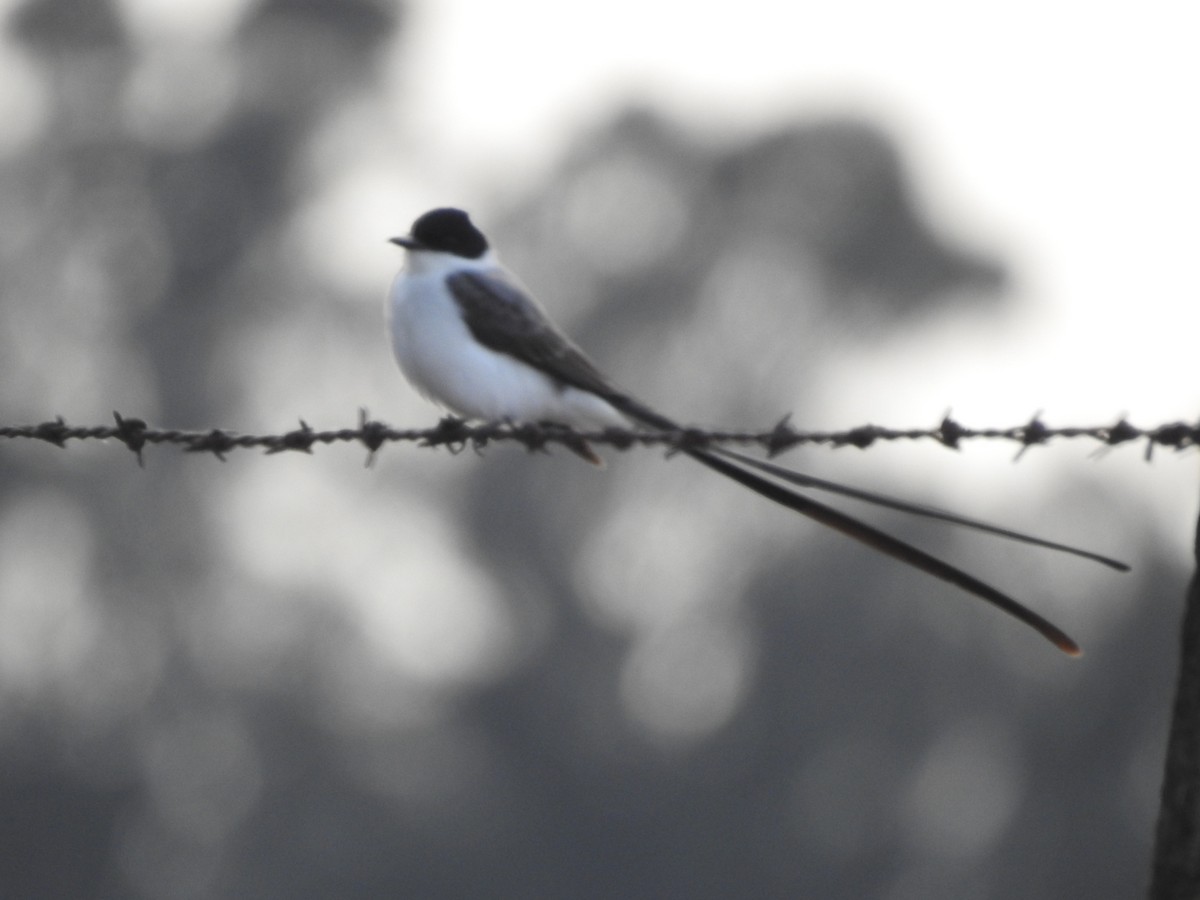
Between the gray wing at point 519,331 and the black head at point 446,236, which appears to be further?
the black head at point 446,236

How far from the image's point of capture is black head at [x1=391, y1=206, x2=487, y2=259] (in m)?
7.78

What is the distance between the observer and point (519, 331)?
736cm

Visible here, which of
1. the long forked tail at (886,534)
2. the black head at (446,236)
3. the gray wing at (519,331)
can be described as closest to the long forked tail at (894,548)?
the long forked tail at (886,534)

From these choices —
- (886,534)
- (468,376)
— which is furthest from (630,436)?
(468,376)

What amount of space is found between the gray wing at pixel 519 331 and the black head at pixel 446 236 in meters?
0.24

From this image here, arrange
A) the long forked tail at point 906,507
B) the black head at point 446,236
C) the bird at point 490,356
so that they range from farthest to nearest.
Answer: the black head at point 446,236, the bird at point 490,356, the long forked tail at point 906,507

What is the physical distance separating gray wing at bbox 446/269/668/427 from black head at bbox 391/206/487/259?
236 millimetres

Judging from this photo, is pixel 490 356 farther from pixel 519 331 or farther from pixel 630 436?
pixel 630 436

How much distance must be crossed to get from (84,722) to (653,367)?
25.8 ft

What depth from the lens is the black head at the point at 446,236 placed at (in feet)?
25.5

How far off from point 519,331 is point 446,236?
0.58m

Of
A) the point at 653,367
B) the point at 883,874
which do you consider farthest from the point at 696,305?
the point at 883,874

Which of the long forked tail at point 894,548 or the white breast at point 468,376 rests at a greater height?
the white breast at point 468,376

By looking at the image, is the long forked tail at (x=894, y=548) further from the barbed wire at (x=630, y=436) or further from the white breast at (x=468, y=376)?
the white breast at (x=468, y=376)
